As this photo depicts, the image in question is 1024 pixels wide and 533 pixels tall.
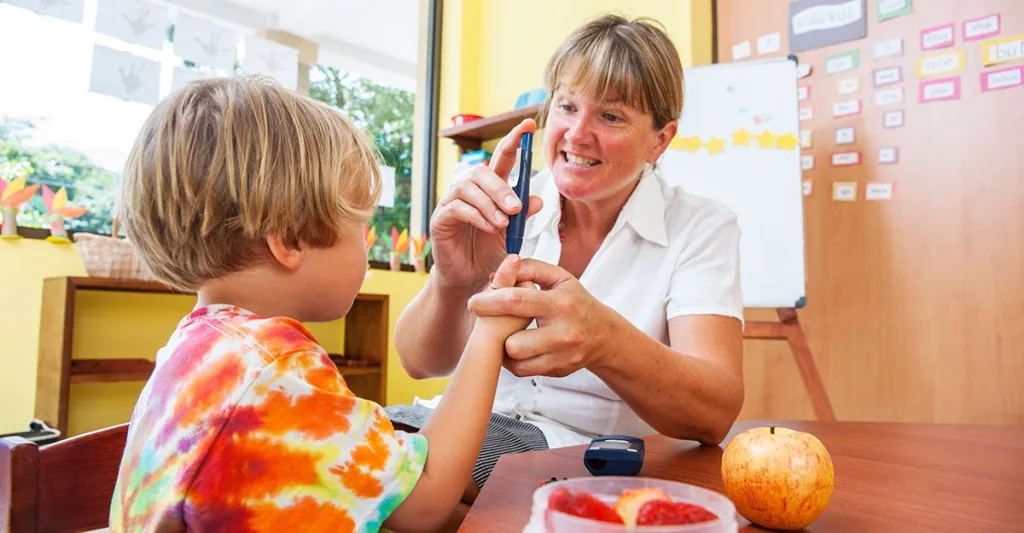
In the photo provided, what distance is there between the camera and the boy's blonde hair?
66 centimetres

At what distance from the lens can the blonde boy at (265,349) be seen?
541mm

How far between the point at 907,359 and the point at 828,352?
25cm

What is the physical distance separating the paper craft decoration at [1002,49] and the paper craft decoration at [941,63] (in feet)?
0.18

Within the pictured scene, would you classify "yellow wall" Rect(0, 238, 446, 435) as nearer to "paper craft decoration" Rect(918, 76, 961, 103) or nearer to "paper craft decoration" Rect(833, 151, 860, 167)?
"paper craft decoration" Rect(833, 151, 860, 167)

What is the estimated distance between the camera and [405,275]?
3.32 metres

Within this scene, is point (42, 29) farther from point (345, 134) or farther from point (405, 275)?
point (345, 134)

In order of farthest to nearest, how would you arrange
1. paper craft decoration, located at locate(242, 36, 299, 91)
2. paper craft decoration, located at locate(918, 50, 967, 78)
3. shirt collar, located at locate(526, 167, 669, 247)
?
paper craft decoration, located at locate(242, 36, 299, 91) → paper craft decoration, located at locate(918, 50, 967, 78) → shirt collar, located at locate(526, 167, 669, 247)

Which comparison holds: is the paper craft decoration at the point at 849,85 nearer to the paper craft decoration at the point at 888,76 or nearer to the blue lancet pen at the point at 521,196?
the paper craft decoration at the point at 888,76

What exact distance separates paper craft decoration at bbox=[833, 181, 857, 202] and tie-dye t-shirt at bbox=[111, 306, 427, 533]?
2.24 m

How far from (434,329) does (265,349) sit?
0.57 meters

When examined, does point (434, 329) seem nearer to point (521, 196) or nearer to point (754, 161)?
point (521, 196)

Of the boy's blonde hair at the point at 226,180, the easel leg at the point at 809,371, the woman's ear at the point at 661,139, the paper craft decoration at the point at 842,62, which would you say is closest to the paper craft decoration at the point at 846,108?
the paper craft decoration at the point at 842,62

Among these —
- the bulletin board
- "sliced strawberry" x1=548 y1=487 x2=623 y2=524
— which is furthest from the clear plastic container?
the bulletin board

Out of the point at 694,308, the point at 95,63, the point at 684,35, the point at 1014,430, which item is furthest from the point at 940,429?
the point at 95,63
